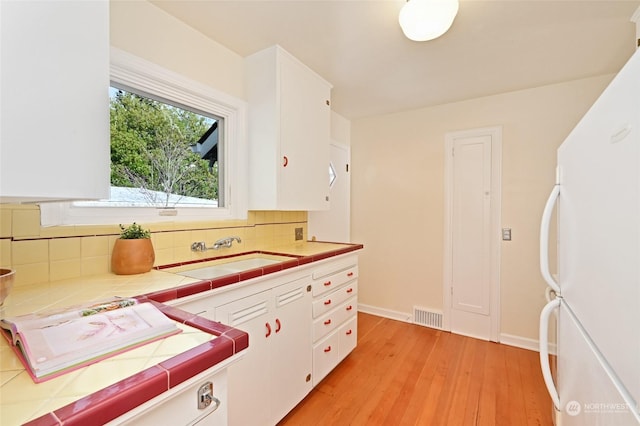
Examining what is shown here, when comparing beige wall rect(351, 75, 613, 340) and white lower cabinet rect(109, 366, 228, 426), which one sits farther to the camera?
beige wall rect(351, 75, 613, 340)

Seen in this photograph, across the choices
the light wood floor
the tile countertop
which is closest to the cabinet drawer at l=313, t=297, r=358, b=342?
the light wood floor

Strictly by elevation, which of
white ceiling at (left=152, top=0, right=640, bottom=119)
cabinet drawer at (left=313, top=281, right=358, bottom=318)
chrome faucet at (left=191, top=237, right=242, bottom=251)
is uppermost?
white ceiling at (left=152, top=0, right=640, bottom=119)

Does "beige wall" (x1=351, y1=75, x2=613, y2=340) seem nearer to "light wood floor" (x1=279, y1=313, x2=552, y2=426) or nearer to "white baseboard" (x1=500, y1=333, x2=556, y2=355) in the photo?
"white baseboard" (x1=500, y1=333, x2=556, y2=355)

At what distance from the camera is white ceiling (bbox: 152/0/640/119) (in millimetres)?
1474

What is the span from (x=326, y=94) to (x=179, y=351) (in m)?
2.24

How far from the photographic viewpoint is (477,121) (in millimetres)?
2664

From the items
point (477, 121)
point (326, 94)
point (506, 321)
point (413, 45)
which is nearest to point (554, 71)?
point (477, 121)

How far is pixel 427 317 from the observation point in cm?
289

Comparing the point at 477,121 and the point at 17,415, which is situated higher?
the point at 477,121

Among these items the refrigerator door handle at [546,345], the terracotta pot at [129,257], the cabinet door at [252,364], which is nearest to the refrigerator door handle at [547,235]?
the refrigerator door handle at [546,345]

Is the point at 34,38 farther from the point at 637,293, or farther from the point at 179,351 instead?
the point at 637,293

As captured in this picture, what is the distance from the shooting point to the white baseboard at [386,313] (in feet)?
9.95

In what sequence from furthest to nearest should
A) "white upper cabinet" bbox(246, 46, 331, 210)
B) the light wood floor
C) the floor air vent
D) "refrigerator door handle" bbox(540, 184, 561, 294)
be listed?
the floor air vent → "white upper cabinet" bbox(246, 46, 331, 210) → the light wood floor → "refrigerator door handle" bbox(540, 184, 561, 294)

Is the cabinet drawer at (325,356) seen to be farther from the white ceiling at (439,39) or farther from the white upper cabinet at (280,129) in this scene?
the white ceiling at (439,39)
